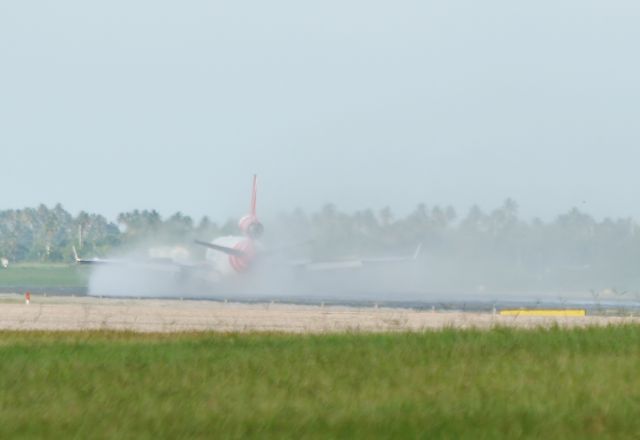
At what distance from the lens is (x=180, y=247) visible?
4203 inches

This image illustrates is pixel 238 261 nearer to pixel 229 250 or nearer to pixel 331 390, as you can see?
pixel 229 250

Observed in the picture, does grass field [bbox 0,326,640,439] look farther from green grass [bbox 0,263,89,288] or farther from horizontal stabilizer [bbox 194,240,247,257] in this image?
green grass [bbox 0,263,89,288]

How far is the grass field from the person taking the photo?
16.1 metres

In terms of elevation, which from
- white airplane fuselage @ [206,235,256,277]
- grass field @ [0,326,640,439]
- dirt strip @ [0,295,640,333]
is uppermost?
white airplane fuselage @ [206,235,256,277]

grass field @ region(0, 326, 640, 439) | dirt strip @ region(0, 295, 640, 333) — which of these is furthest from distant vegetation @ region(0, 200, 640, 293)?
grass field @ region(0, 326, 640, 439)

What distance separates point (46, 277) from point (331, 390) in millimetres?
148352

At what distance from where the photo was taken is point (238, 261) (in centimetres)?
9319

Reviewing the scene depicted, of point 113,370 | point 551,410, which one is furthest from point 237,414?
point 113,370

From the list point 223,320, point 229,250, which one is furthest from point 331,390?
point 229,250

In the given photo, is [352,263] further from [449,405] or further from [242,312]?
[449,405]

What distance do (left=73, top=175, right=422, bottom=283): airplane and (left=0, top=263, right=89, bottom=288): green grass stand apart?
34.7 metres

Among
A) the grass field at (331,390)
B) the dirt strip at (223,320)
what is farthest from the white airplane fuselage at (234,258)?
the grass field at (331,390)

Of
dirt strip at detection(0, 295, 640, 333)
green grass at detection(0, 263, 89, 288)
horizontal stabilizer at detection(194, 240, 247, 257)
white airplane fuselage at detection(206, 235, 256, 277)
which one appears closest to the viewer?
dirt strip at detection(0, 295, 640, 333)

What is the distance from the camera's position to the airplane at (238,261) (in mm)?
93250
